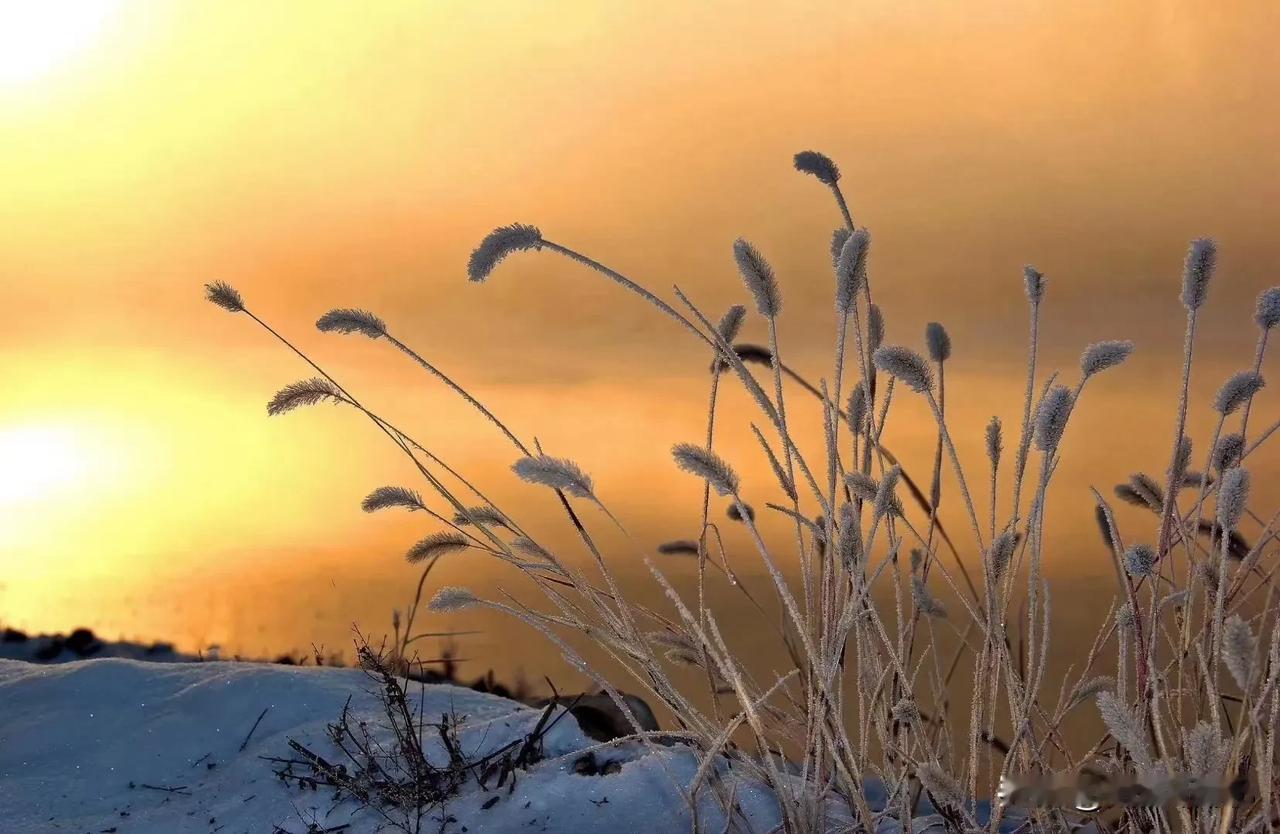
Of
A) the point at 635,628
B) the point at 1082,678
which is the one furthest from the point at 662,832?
the point at 1082,678

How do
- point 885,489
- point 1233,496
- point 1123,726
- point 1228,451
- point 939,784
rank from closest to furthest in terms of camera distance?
point 1123,726
point 1233,496
point 939,784
point 885,489
point 1228,451

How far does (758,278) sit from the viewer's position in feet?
7.34

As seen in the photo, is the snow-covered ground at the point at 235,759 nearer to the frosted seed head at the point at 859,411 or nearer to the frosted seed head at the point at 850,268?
the frosted seed head at the point at 859,411

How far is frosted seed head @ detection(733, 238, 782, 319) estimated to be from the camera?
222 cm

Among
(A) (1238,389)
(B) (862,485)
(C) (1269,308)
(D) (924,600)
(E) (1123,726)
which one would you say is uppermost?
(C) (1269,308)

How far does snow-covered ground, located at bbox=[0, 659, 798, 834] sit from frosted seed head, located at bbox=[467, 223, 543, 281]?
1015 millimetres

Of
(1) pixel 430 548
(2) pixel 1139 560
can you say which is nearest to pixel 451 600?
(1) pixel 430 548

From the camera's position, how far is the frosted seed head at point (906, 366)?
7.06 ft

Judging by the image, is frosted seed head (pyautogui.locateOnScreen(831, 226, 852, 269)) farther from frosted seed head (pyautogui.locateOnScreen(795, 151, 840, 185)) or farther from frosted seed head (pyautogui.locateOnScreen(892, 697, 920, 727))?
frosted seed head (pyautogui.locateOnScreen(892, 697, 920, 727))

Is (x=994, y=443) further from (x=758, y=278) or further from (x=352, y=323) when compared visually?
(x=352, y=323)

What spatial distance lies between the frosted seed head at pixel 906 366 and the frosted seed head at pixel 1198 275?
0.57 meters

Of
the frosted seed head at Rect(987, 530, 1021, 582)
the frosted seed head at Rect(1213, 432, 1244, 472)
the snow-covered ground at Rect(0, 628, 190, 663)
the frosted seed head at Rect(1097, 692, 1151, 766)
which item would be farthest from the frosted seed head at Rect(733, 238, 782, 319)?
the snow-covered ground at Rect(0, 628, 190, 663)

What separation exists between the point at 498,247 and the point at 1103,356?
1.18 m

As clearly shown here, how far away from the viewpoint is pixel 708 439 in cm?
293
